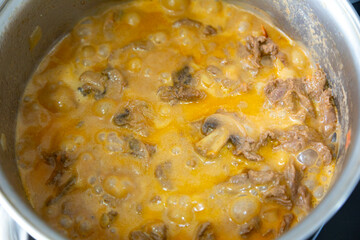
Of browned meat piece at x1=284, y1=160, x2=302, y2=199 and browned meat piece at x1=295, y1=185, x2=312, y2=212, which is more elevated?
browned meat piece at x1=284, y1=160, x2=302, y2=199

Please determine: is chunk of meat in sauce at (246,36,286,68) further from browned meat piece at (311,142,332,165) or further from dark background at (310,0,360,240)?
dark background at (310,0,360,240)

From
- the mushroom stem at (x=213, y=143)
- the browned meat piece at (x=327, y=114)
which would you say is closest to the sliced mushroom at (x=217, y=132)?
the mushroom stem at (x=213, y=143)

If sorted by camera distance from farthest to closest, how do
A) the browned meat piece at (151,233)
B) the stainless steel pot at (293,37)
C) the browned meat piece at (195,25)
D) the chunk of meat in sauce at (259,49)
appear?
the browned meat piece at (195,25) → the chunk of meat in sauce at (259,49) → the browned meat piece at (151,233) → the stainless steel pot at (293,37)

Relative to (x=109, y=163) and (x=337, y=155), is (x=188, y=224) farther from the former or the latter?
(x=337, y=155)

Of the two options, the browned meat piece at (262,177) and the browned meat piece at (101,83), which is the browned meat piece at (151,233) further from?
the browned meat piece at (101,83)

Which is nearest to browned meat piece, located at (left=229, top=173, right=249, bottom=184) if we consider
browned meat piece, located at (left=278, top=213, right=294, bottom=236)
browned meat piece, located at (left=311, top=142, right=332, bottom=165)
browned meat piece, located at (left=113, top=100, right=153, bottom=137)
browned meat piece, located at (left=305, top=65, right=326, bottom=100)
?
browned meat piece, located at (left=278, top=213, right=294, bottom=236)

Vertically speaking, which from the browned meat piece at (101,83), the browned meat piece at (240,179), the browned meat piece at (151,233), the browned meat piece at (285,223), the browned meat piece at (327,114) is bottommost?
the browned meat piece at (285,223)

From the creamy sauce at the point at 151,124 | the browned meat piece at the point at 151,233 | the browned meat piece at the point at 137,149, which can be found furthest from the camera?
the browned meat piece at the point at 137,149
